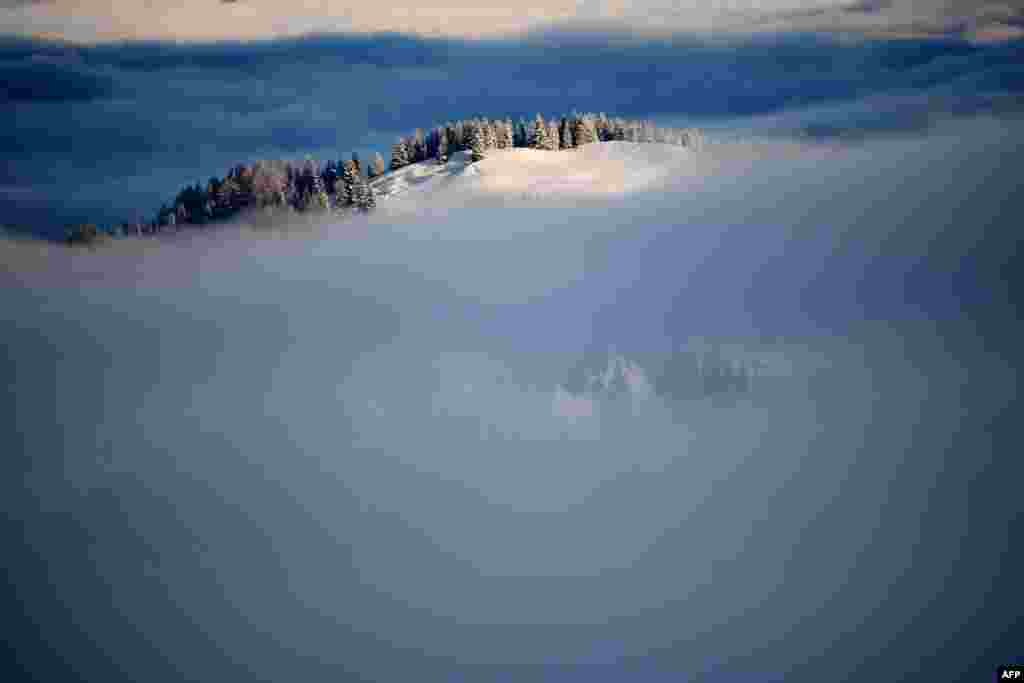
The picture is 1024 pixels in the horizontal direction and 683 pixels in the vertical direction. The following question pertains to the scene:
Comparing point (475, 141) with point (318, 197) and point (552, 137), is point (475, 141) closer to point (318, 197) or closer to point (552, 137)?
point (552, 137)

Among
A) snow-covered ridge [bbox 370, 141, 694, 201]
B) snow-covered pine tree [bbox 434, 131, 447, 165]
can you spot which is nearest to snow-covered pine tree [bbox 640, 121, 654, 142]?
snow-covered ridge [bbox 370, 141, 694, 201]

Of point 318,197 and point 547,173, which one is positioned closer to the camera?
point 318,197

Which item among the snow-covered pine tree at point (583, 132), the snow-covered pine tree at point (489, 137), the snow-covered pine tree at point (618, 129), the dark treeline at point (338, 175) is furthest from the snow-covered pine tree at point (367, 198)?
the snow-covered pine tree at point (618, 129)

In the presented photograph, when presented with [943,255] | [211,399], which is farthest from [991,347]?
[211,399]

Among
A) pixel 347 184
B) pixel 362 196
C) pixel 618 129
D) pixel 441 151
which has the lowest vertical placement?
pixel 362 196

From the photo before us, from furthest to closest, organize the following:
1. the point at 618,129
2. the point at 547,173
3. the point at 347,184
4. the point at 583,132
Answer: the point at 618,129 < the point at 547,173 < the point at 583,132 < the point at 347,184

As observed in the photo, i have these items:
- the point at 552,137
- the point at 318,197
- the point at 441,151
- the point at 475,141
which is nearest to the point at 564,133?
the point at 552,137

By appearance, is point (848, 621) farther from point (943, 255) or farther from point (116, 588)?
point (116, 588)

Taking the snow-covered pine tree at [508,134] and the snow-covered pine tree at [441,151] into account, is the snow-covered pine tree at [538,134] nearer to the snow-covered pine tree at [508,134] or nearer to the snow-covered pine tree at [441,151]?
the snow-covered pine tree at [508,134]
